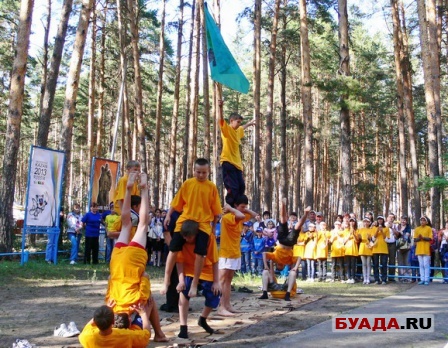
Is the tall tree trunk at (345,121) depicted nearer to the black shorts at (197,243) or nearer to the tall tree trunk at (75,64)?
the tall tree trunk at (75,64)

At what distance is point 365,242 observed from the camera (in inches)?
608

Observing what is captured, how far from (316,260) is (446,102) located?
1253 inches

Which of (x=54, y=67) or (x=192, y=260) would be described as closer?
(x=192, y=260)

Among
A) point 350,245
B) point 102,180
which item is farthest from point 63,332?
point 102,180

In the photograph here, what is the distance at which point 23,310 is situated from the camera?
28.1 ft

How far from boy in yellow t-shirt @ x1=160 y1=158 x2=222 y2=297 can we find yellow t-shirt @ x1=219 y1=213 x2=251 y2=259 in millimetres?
1654

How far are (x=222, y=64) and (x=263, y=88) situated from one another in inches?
1456

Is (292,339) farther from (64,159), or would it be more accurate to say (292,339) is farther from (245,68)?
(245,68)

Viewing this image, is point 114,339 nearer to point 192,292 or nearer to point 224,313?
point 192,292

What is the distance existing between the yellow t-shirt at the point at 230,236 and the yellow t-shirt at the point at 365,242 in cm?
746

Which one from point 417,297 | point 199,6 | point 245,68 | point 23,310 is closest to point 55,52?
point 199,6

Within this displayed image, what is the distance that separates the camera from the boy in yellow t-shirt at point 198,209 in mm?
6688

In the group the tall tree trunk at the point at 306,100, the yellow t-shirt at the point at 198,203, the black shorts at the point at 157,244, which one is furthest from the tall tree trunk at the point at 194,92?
the yellow t-shirt at the point at 198,203

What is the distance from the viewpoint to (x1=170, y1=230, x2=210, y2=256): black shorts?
665 cm
